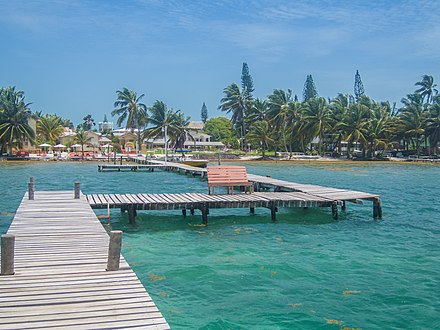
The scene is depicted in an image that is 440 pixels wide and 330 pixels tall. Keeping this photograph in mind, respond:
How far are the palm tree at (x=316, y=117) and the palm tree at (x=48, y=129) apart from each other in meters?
48.4

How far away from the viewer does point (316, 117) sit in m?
76.2

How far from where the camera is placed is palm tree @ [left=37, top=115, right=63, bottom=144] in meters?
89.3

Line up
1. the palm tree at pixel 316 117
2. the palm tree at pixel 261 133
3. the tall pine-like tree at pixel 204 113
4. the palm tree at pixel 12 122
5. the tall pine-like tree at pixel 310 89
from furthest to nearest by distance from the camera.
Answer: the tall pine-like tree at pixel 204 113, the tall pine-like tree at pixel 310 89, the palm tree at pixel 261 133, the palm tree at pixel 316 117, the palm tree at pixel 12 122

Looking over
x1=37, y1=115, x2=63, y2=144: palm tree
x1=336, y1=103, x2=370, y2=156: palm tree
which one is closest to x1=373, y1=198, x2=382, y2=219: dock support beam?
x1=336, y1=103, x2=370, y2=156: palm tree

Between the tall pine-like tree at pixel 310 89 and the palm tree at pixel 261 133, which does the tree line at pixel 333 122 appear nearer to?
the palm tree at pixel 261 133

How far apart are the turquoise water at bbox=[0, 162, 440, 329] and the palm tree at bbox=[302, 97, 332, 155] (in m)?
58.9

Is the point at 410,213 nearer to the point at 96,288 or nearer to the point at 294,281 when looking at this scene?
the point at 294,281

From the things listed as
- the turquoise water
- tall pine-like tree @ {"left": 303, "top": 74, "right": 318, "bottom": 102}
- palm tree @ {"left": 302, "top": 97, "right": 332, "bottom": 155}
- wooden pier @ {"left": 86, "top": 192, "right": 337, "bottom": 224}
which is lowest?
the turquoise water

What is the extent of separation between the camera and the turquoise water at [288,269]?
323 inches

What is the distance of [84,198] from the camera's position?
16.5 metres

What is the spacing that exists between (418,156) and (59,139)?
7186 centimetres

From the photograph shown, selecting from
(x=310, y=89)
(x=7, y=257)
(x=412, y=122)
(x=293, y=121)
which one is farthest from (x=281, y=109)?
(x=7, y=257)

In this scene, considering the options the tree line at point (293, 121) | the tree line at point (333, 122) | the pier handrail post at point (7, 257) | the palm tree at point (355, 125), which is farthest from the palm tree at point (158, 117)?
the pier handrail post at point (7, 257)

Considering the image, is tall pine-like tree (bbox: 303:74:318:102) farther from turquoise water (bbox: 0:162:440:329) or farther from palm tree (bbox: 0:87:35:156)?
turquoise water (bbox: 0:162:440:329)
